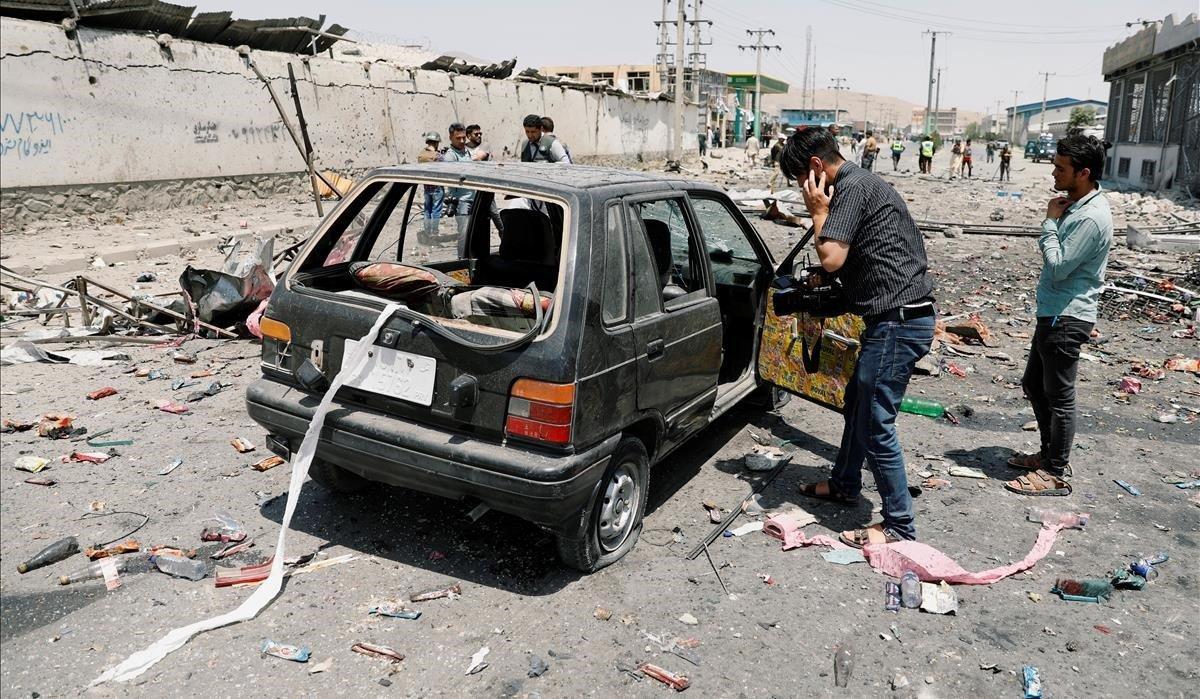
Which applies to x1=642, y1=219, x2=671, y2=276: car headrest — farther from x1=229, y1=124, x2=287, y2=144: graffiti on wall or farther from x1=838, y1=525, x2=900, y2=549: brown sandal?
x1=229, y1=124, x2=287, y2=144: graffiti on wall

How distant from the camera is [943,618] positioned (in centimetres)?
337

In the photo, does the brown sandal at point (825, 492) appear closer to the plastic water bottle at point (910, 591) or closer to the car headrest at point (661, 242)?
the plastic water bottle at point (910, 591)

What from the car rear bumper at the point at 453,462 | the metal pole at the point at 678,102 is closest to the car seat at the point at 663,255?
the car rear bumper at the point at 453,462

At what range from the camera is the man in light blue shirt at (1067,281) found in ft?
13.8

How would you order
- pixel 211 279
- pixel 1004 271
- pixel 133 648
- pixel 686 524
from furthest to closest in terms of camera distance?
1. pixel 1004 271
2. pixel 211 279
3. pixel 686 524
4. pixel 133 648

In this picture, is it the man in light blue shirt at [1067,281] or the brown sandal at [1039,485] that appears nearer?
the man in light blue shirt at [1067,281]

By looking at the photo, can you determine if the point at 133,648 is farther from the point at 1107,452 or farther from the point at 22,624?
the point at 1107,452

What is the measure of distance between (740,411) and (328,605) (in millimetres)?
3278

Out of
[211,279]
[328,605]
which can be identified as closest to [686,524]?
[328,605]

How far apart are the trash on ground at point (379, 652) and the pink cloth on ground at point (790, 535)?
188 centimetres

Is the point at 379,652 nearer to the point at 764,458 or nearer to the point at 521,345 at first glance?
the point at 521,345

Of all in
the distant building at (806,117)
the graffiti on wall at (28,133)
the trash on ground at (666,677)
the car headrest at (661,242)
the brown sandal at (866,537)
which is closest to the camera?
the trash on ground at (666,677)

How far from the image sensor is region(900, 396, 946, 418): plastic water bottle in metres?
5.95

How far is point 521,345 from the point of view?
311 centimetres
